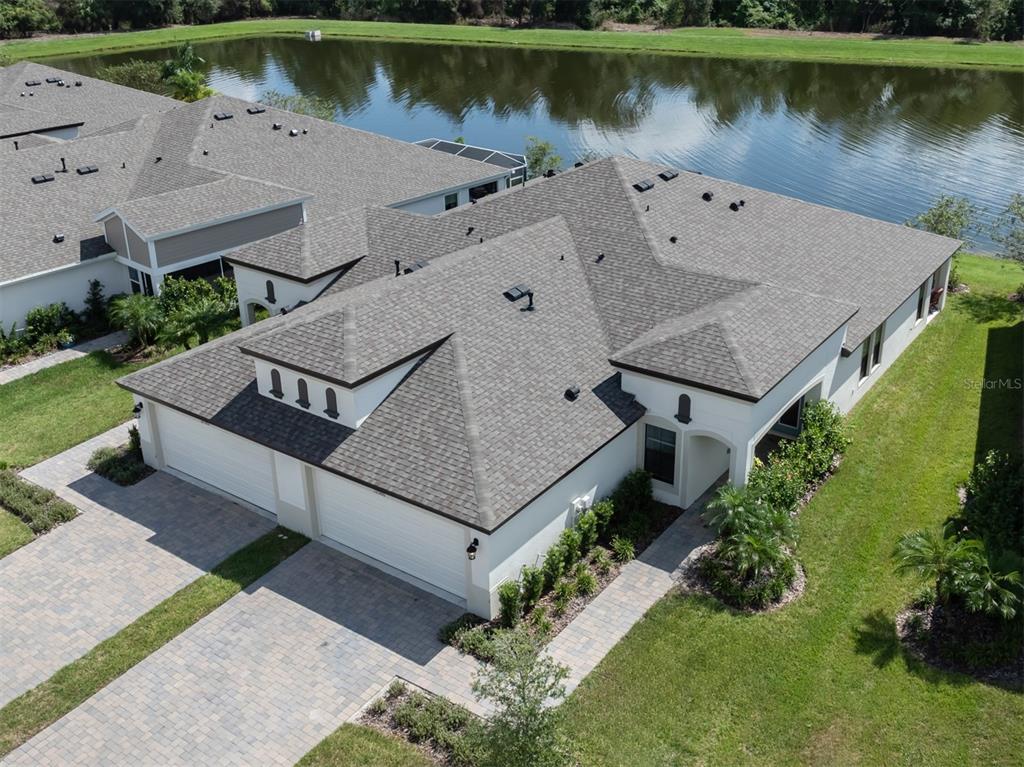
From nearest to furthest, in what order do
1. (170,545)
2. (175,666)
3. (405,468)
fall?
1. (175,666)
2. (405,468)
3. (170,545)

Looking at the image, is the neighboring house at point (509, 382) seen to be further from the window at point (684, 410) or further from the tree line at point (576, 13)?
the tree line at point (576, 13)

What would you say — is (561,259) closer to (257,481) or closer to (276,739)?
(257,481)

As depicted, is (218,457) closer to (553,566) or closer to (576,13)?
(553,566)

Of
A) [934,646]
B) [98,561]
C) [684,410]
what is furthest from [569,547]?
[98,561]

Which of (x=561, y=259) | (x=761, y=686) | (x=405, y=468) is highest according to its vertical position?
(x=561, y=259)

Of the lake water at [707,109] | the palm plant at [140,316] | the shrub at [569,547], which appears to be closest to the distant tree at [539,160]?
the lake water at [707,109]

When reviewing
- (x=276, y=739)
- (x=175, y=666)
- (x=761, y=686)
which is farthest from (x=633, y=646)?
(x=175, y=666)
